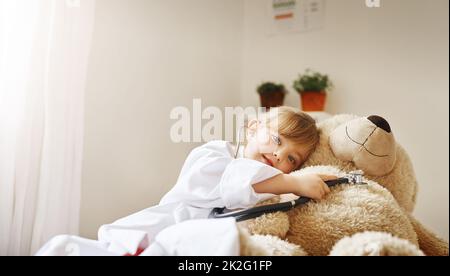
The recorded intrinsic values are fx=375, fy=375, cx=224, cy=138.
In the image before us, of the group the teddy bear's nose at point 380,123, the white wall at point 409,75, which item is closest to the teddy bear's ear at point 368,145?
the teddy bear's nose at point 380,123

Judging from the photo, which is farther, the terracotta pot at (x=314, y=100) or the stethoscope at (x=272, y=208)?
the terracotta pot at (x=314, y=100)

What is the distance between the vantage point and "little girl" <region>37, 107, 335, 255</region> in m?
0.58

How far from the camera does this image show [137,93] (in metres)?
1.42

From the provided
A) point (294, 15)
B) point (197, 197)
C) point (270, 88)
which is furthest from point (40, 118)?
point (294, 15)

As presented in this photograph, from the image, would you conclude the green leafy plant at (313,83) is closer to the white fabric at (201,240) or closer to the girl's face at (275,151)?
the girl's face at (275,151)

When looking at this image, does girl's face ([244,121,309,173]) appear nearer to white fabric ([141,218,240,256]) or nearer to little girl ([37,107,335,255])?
little girl ([37,107,335,255])

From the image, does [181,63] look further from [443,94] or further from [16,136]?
[443,94]

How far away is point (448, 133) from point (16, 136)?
1.62m

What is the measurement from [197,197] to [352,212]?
0.82 ft

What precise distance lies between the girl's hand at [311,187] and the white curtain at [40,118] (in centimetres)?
68

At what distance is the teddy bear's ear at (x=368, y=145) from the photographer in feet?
2.22

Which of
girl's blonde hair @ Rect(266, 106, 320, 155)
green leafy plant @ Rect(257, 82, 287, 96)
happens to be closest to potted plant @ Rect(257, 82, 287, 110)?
green leafy plant @ Rect(257, 82, 287, 96)

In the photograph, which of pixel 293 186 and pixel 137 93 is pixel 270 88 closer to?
pixel 137 93

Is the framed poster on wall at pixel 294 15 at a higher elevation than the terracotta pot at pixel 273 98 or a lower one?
higher
